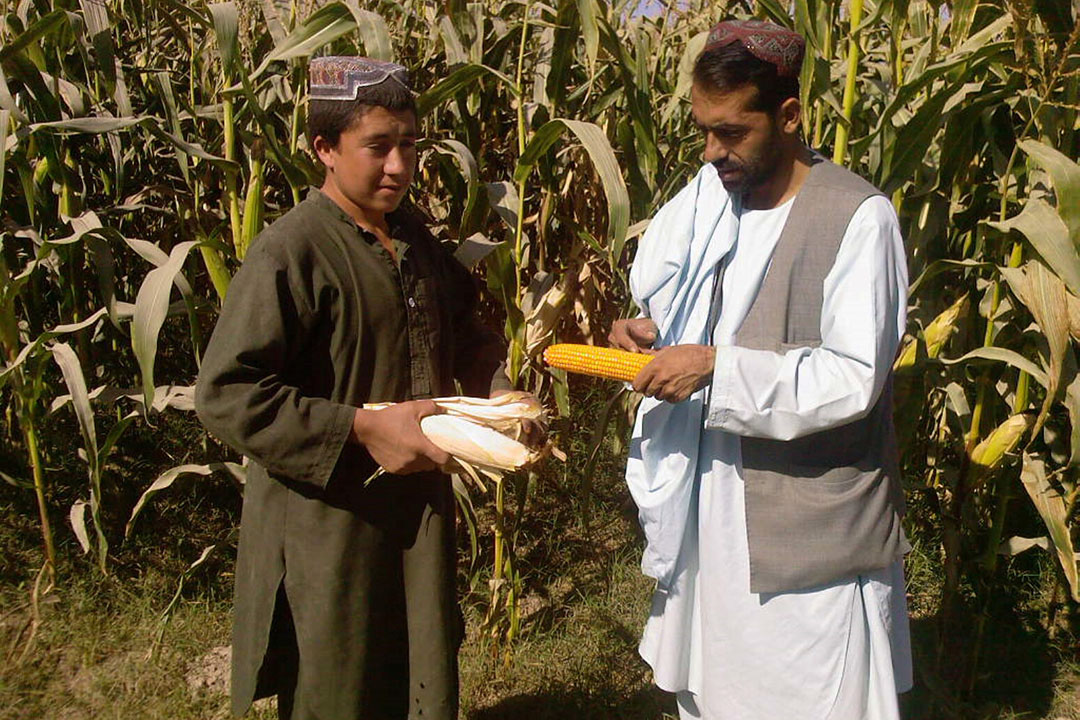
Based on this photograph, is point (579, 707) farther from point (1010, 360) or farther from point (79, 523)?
point (79, 523)

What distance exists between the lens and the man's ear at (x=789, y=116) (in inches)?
74.9

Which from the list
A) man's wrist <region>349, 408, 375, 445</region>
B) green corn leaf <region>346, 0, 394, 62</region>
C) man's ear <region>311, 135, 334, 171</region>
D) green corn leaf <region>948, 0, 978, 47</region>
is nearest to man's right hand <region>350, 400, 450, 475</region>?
man's wrist <region>349, 408, 375, 445</region>

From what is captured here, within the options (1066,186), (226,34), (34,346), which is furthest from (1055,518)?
(34,346)

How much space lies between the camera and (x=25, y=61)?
3049 mm

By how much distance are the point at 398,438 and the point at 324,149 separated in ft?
2.08

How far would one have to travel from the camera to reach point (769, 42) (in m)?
1.84

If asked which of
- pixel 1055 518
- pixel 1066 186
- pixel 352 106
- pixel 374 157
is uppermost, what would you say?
pixel 352 106

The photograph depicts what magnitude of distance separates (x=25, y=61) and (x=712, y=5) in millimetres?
2432

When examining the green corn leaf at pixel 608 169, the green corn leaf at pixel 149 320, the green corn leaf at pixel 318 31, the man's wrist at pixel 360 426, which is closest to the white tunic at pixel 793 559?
the green corn leaf at pixel 608 169

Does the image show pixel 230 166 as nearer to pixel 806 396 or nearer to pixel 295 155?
pixel 295 155

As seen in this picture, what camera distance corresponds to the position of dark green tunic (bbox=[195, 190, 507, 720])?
1.81 metres

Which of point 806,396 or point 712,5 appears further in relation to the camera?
point 712,5

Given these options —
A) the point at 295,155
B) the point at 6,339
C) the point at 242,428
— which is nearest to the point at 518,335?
the point at 295,155

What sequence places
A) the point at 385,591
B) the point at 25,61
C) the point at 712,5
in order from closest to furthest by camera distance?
the point at 385,591 < the point at 25,61 < the point at 712,5
